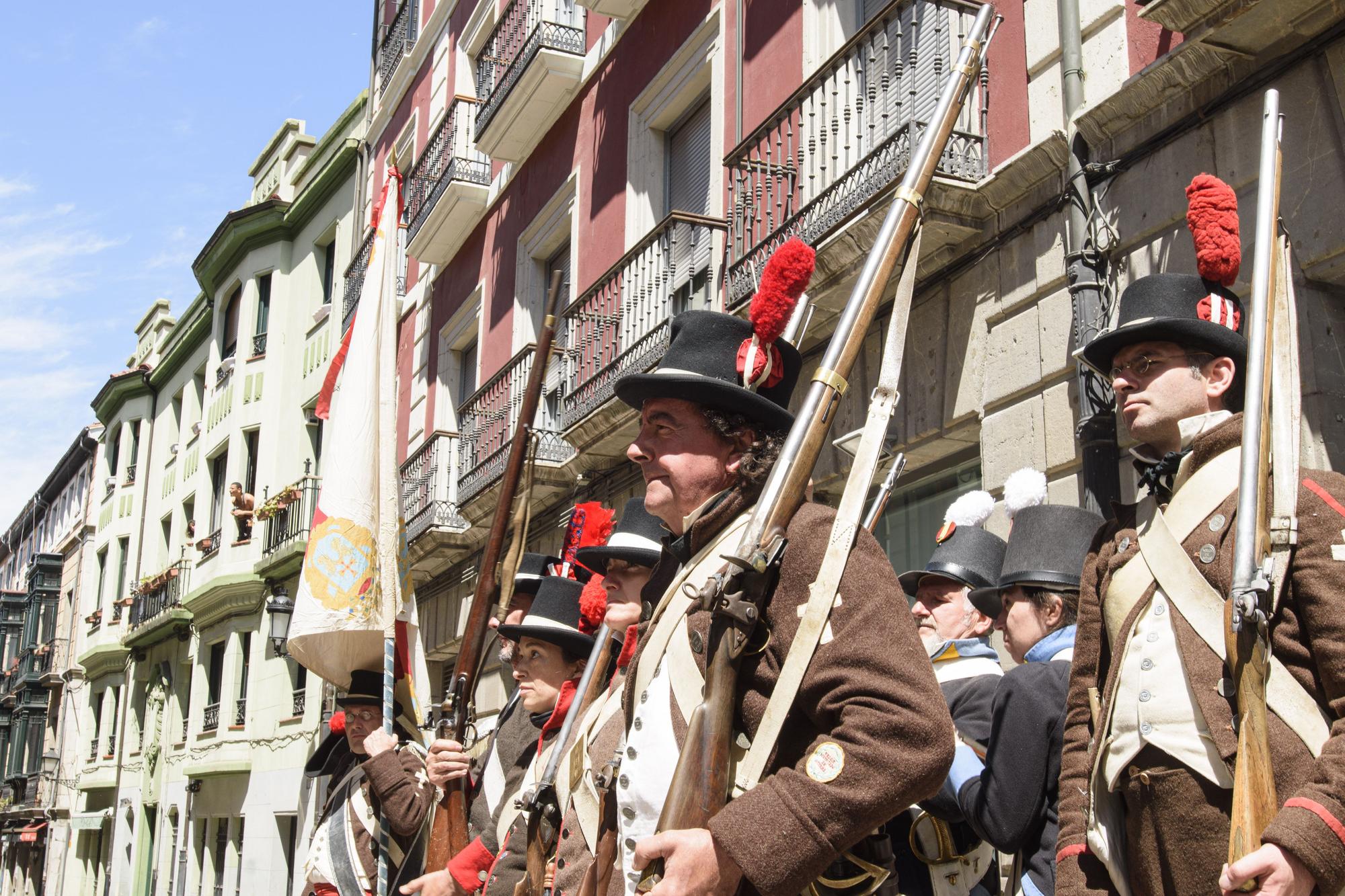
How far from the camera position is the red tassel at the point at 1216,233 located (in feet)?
9.72

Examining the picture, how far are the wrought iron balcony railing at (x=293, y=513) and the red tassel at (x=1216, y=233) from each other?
18.5 meters

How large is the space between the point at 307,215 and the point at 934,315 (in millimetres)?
18930

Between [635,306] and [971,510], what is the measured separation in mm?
5474

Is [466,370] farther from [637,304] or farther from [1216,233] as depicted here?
[1216,233]

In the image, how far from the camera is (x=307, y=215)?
2391 cm

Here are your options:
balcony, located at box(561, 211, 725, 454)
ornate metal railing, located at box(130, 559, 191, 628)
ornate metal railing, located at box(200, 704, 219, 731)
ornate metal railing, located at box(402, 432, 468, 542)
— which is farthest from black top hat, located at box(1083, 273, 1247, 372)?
ornate metal railing, located at box(130, 559, 191, 628)

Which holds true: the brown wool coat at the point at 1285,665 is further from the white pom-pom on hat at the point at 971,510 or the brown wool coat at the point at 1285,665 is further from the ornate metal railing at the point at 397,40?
the ornate metal railing at the point at 397,40

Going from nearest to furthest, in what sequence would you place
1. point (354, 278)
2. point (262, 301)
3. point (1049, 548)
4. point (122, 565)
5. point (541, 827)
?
point (541, 827), point (1049, 548), point (354, 278), point (262, 301), point (122, 565)

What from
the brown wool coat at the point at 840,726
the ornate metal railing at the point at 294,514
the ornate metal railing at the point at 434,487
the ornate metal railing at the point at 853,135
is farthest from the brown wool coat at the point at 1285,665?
the ornate metal railing at the point at 294,514

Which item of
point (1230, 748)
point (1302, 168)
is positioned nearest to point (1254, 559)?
point (1230, 748)

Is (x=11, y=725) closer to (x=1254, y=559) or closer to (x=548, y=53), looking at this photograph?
(x=548, y=53)

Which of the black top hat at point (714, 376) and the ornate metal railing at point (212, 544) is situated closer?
the black top hat at point (714, 376)

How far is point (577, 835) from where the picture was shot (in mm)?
3133

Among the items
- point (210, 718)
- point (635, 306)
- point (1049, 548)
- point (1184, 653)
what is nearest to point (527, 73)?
point (635, 306)
